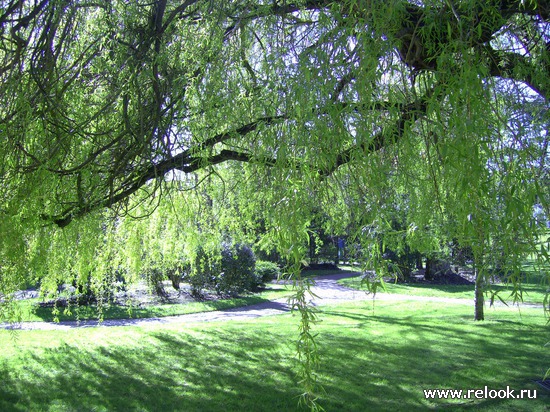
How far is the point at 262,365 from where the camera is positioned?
6195mm

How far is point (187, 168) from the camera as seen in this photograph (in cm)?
447

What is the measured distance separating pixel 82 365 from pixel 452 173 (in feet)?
18.7

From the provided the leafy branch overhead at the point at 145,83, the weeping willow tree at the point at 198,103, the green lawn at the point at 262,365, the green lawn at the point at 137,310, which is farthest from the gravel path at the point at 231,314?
the leafy branch overhead at the point at 145,83

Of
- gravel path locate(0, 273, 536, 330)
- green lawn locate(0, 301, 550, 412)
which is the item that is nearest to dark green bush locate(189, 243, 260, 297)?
gravel path locate(0, 273, 536, 330)

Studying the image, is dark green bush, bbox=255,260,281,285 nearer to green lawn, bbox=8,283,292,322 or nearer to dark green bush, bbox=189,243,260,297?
dark green bush, bbox=189,243,260,297

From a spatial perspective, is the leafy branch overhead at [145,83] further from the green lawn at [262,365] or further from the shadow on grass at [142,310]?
the shadow on grass at [142,310]

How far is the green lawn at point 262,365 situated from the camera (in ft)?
15.9

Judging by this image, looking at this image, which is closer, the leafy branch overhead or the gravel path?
the leafy branch overhead

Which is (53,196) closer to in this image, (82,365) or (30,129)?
(30,129)

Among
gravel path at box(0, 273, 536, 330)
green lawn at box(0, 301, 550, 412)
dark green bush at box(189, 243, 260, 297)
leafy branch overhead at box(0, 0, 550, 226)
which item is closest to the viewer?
leafy branch overhead at box(0, 0, 550, 226)

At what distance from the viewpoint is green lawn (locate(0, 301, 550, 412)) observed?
4859mm

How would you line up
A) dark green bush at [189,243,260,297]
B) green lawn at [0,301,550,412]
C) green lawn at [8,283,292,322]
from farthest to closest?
1. dark green bush at [189,243,260,297]
2. green lawn at [8,283,292,322]
3. green lawn at [0,301,550,412]

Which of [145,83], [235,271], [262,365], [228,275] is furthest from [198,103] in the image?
[235,271]

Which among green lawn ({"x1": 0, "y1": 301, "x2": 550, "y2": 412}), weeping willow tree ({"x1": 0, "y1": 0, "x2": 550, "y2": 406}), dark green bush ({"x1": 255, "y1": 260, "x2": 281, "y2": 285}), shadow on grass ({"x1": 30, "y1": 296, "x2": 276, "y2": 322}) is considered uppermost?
weeping willow tree ({"x1": 0, "y1": 0, "x2": 550, "y2": 406})
